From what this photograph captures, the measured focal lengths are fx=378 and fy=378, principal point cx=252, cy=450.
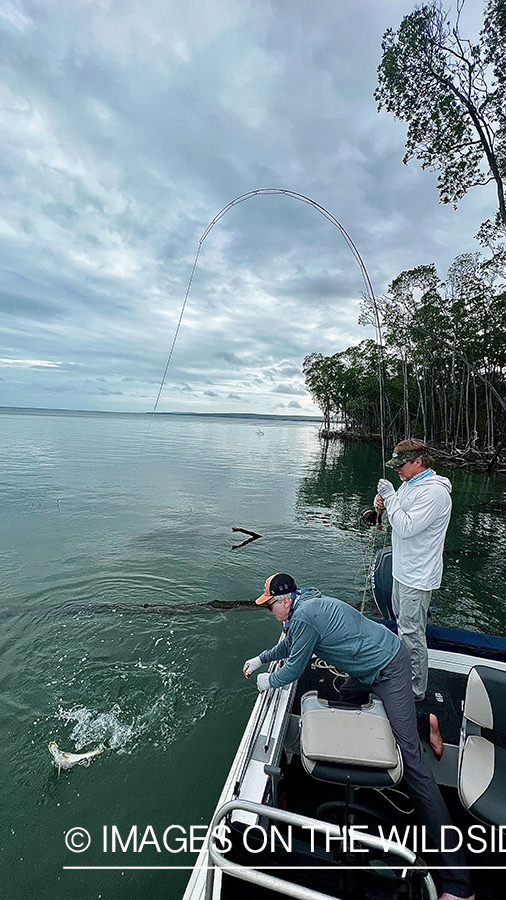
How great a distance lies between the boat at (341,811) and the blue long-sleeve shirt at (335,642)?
0.29 m

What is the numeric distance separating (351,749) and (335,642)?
1.99 feet

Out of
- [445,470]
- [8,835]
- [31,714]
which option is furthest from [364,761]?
[445,470]

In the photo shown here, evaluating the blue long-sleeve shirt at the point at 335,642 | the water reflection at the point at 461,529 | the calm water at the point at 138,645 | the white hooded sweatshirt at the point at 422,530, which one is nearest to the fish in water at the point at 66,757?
the calm water at the point at 138,645

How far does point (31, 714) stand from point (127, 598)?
10.2ft

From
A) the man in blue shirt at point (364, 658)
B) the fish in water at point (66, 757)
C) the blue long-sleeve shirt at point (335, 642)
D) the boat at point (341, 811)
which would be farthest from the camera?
the fish in water at point (66, 757)

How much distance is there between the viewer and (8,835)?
10.5ft

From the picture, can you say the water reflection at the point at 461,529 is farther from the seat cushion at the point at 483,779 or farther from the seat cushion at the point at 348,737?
the seat cushion at the point at 348,737

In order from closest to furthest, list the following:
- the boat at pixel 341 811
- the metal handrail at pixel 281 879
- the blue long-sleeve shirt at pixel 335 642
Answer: the metal handrail at pixel 281 879 < the boat at pixel 341 811 < the blue long-sleeve shirt at pixel 335 642

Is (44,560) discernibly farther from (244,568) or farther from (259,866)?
(259,866)

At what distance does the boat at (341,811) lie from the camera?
1.70 m

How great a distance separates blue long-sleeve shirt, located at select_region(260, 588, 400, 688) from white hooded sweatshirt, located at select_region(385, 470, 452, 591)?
101cm

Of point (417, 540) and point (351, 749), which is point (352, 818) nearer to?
point (351, 749)

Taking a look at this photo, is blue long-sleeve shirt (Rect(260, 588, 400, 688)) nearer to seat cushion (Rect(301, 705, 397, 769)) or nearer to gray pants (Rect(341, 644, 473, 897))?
gray pants (Rect(341, 644, 473, 897))

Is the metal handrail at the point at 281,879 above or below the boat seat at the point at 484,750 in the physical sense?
above
